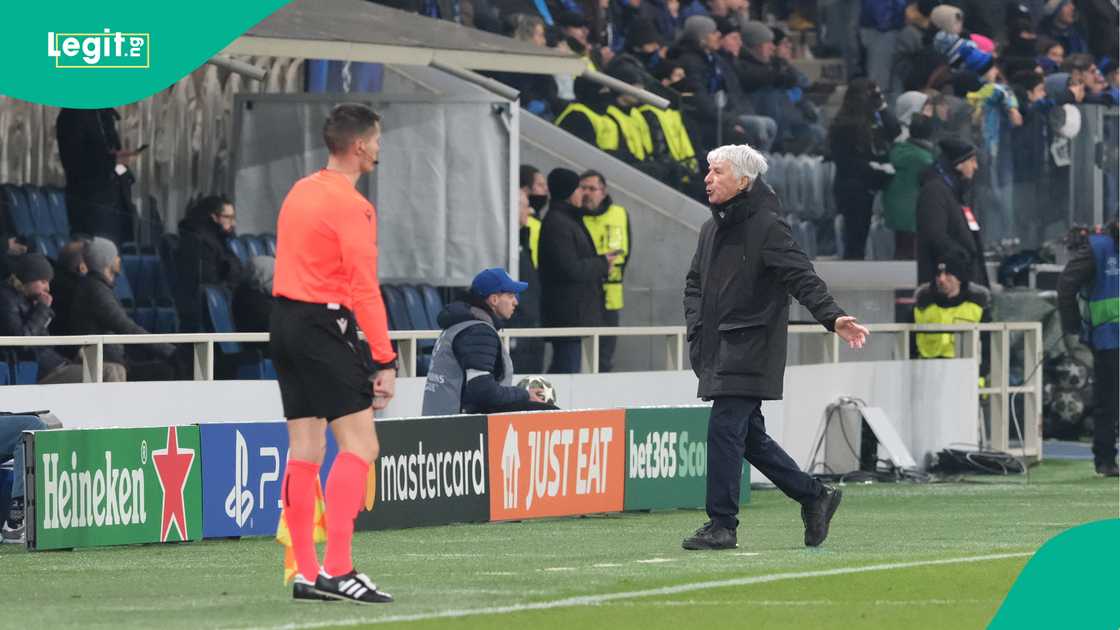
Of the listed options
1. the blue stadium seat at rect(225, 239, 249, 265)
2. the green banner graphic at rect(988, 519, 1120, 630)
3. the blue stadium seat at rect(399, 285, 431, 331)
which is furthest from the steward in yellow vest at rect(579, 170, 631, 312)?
the green banner graphic at rect(988, 519, 1120, 630)

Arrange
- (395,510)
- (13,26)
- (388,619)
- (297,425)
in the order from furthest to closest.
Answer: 1. (13,26)
2. (395,510)
3. (297,425)
4. (388,619)

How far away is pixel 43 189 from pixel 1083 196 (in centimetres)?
1013

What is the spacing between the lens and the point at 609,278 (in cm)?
1941

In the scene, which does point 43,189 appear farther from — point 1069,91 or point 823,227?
point 1069,91

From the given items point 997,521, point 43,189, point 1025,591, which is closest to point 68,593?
point 1025,591

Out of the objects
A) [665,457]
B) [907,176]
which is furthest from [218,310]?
[907,176]

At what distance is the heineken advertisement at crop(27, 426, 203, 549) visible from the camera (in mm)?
Answer: 12250

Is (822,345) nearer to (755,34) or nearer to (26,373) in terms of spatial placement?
(26,373)

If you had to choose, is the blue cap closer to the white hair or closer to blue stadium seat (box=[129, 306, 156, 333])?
the white hair

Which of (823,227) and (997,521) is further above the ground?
(823,227)

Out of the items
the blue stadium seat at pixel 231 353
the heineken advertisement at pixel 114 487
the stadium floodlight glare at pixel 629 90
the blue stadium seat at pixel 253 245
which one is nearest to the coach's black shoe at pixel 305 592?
the heineken advertisement at pixel 114 487

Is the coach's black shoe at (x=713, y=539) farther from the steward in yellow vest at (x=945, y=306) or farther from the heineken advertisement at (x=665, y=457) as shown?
the steward in yellow vest at (x=945, y=306)

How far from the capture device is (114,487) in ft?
41.1

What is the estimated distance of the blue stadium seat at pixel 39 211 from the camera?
18172mm
